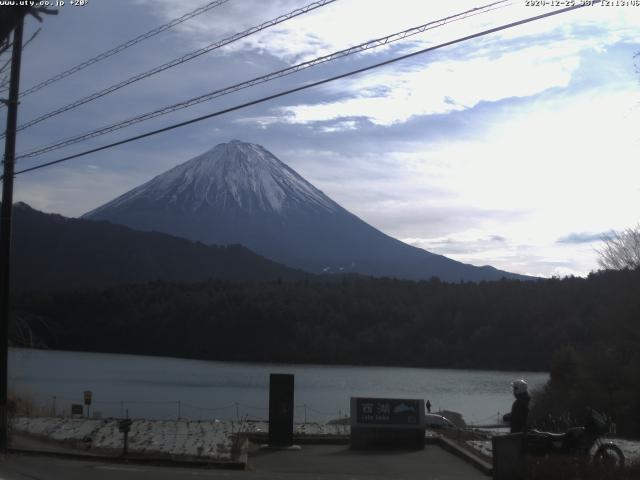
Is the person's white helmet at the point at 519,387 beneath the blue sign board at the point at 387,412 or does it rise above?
above

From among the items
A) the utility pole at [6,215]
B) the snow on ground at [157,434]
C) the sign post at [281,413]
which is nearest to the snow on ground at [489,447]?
the snow on ground at [157,434]

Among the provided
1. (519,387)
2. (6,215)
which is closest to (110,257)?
(6,215)

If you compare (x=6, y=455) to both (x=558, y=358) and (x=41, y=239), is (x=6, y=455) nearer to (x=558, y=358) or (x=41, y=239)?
(x=558, y=358)

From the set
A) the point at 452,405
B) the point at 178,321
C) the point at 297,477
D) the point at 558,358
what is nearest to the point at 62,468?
the point at 297,477

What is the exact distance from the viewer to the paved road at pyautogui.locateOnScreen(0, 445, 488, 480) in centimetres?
1434

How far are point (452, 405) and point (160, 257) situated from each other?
116482 mm

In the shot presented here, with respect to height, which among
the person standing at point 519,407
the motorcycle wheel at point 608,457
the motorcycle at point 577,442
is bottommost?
the motorcycle wheel at point 608,457

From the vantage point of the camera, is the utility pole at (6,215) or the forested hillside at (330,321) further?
the forested hillside at (330,321)

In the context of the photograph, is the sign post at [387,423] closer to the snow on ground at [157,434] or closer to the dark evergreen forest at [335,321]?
the snow on ground at [157,434]

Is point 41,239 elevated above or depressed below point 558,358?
above

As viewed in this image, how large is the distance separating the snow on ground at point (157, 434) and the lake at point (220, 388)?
14.3 m

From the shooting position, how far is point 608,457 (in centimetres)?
1307

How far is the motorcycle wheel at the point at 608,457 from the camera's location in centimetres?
1250

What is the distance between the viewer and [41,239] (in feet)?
513
